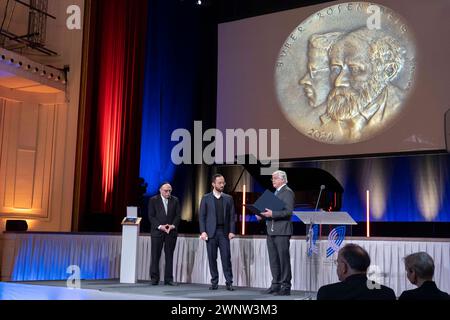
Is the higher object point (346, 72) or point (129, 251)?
point (346, 72)

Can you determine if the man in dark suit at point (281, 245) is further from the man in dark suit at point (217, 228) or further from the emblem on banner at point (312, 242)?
the man in dark suit at point (217, 228)

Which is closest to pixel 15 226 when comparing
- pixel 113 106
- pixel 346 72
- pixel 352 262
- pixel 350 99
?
pixel 113 106

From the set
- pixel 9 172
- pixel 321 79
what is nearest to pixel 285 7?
pixel 321 79

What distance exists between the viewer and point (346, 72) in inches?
371

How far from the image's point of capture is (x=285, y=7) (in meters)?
10.4

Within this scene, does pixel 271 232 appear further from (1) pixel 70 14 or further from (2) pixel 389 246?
(1) pixel 70 14

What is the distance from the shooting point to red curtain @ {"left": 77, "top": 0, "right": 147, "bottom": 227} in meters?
9.70

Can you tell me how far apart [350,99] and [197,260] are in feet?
13.7

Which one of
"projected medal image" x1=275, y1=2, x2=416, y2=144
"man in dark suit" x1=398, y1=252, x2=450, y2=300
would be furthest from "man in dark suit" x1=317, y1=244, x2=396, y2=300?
"projected medal image" x1=275, y1=2, x2=416, y2=144

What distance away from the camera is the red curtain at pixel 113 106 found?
970 cm

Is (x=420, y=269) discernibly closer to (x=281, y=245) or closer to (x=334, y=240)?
(x=281, y=245)

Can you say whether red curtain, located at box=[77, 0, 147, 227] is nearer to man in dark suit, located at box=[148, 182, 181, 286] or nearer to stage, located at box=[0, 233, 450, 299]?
stage, located at box=[0, 233, 450, 299]

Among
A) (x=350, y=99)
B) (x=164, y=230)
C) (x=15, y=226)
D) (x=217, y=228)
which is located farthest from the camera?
(x=350, y=99)

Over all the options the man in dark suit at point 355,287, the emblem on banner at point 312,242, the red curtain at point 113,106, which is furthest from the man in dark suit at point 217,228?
the man in dark suit at point 355,287
